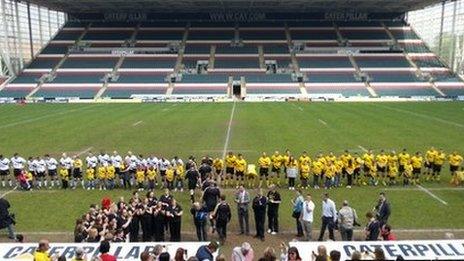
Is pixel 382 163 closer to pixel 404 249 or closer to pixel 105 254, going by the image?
pixel 404 249

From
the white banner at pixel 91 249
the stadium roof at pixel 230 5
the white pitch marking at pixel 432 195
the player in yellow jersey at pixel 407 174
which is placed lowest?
the white pitch marking at pixel 432 195

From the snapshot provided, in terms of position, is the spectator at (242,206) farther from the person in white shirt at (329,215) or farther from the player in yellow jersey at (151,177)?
the player in yellow jersey at (151,177)

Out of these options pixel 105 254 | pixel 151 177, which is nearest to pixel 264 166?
pixel 151 177

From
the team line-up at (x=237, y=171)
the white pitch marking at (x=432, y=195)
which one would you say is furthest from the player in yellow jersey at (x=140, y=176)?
the white pitch marking at (x=432, y=195)

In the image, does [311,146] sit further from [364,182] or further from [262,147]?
[364,182]

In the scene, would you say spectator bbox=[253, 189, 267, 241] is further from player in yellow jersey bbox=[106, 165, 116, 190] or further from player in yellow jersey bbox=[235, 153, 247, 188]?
player in yellow jersey bbox=[106, 165, 116, 190]

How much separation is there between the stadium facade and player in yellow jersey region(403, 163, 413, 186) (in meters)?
48.6

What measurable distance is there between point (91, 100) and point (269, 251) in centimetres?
6352

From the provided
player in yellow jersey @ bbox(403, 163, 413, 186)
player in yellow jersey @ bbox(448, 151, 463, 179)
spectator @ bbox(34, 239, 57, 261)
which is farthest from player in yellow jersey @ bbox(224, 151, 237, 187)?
spectator @ bbox(34, 239, 57, 261)

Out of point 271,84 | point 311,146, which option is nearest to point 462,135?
point 311,146

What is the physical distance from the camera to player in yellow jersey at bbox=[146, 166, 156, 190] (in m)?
19.3

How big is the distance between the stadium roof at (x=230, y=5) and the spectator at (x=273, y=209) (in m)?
61.4

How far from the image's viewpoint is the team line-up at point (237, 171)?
19406mm

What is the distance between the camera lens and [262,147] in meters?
28.5
